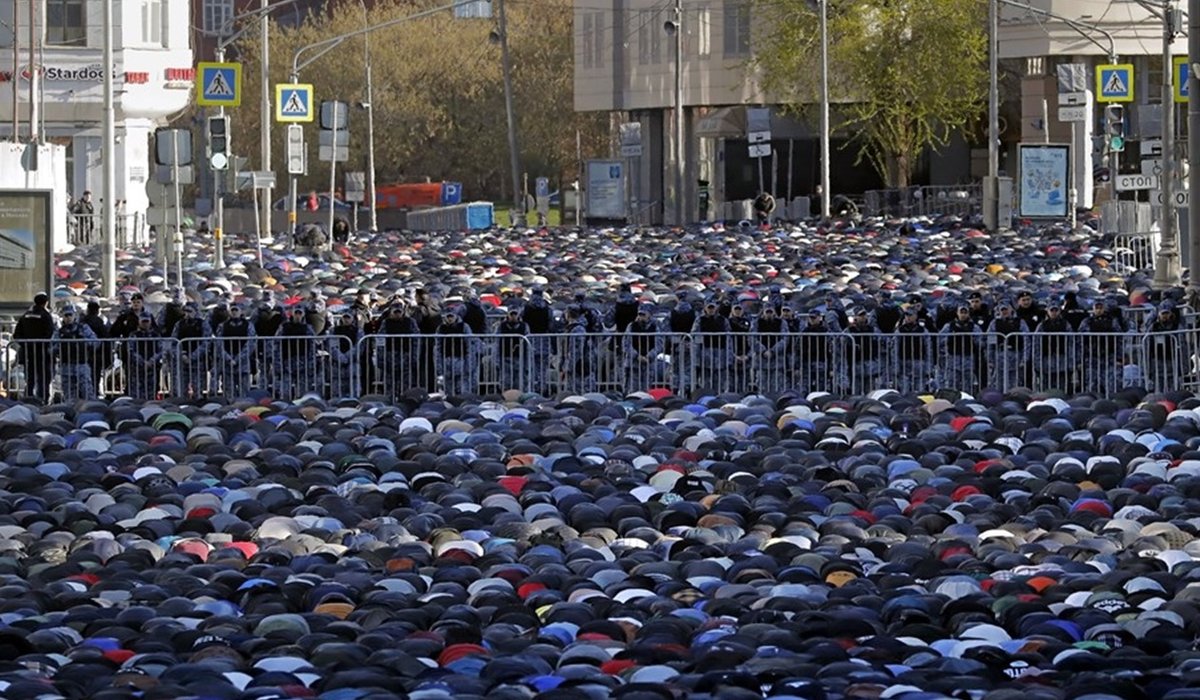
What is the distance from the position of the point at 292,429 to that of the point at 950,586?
884 centimetres

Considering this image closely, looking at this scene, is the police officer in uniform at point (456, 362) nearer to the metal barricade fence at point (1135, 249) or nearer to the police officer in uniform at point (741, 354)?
the police officer in uniform at point (741, 354)

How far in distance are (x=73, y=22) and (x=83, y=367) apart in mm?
47404

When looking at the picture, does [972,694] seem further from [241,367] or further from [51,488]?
[241,367]

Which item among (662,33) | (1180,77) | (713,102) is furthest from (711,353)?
(662,33)

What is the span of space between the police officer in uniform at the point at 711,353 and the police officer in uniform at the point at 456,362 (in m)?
2.36

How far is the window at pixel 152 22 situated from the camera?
72688mm

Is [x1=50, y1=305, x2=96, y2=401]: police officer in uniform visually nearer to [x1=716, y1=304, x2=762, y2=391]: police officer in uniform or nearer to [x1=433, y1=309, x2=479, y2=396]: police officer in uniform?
[x1=433, y1=309, x2=479, y2=396]: police officer in uniform

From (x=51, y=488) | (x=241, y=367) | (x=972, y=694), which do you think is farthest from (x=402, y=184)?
(x=972, y=694)

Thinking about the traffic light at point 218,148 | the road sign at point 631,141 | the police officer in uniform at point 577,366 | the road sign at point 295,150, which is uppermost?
the road sign at point 631,141

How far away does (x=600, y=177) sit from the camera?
77.4 meters

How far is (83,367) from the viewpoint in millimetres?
27453

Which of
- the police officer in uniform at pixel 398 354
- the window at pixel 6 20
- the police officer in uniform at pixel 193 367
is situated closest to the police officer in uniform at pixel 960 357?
the police officer in uniform at pixel 398 354

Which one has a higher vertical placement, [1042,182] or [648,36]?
[648,36]

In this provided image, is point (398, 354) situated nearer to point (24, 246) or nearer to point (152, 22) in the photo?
point (24, 246)
